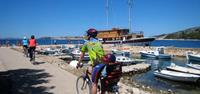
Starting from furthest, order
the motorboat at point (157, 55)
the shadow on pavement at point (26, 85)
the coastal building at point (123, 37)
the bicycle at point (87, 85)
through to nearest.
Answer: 1. the coastal building at point (123, 37)
2. the motorboat at point (157, 55)
3. the shadow on pavement at point (26, 85)
4. the bicycle at point (87, 85)

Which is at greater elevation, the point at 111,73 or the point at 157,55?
the point at 111,73

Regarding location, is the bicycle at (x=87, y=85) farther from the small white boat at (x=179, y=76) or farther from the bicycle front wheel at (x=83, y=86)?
the small white boat at (x=179, y=76)

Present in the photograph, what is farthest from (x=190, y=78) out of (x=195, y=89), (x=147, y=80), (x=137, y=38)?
(x=137, y=38)

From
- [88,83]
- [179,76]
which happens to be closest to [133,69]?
[179,76]

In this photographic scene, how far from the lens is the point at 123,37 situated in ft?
258

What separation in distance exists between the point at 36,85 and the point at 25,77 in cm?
263

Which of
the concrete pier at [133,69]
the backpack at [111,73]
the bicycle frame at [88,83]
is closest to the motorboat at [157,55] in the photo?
the concrete pier at [133,69]

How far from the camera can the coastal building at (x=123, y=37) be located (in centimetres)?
7700

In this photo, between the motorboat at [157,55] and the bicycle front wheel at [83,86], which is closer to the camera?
the bicycle front wheel at [83,86]

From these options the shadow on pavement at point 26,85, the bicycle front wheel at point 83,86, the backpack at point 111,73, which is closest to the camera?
the backpack at point 111,73

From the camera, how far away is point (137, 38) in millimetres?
77750

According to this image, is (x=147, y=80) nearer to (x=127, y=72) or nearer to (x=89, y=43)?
(x=127, y=72)

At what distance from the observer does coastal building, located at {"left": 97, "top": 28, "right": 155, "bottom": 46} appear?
77000 mm

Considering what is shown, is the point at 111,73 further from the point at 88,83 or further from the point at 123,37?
the point at 123,37
